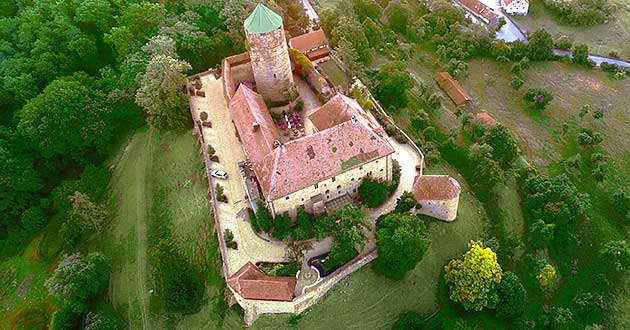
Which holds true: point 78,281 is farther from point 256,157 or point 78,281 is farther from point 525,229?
point 525,229

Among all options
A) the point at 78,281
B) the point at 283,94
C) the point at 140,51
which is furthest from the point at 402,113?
the point at 78,281

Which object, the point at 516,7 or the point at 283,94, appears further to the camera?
the point at 516,7

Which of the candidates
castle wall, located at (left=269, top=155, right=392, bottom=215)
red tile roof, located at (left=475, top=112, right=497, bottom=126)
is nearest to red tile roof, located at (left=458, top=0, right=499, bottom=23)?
red tile roof, located at (left=475, top=112, right=497, bottom=126)

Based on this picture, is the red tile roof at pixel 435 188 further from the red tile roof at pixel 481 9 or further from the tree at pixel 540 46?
the red tile roof at pixel 481 9

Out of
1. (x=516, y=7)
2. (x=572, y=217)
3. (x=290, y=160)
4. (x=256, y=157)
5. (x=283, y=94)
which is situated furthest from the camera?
(x=516, y=7)

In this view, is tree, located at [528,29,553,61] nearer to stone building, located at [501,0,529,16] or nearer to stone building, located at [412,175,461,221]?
stone building, located at [501,0,529,16]

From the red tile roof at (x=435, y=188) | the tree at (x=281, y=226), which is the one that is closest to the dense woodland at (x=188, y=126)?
the tree at (x=281, y=226)
